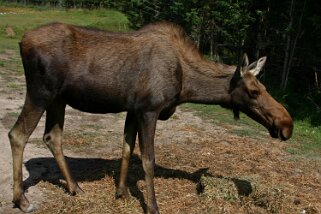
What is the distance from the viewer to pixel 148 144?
18.0 ft

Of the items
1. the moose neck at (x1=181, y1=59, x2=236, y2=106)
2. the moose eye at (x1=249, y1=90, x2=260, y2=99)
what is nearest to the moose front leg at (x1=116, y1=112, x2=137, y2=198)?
the moose neck at (x1=181, y1=59, x2=236, y2=106)

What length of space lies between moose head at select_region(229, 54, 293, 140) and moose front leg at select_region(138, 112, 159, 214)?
1171 mm

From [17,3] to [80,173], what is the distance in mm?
53067

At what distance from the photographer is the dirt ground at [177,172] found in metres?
5.87

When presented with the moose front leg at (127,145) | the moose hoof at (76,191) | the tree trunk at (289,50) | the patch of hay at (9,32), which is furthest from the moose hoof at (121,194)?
the patch of hay at (9,32)

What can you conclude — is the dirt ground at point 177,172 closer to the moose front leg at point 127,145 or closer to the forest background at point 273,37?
the moose front leg at point 127,145

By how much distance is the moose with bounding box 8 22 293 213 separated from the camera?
5.35m

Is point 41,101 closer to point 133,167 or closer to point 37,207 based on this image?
point 37,207

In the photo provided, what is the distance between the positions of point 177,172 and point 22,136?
2.64 metres

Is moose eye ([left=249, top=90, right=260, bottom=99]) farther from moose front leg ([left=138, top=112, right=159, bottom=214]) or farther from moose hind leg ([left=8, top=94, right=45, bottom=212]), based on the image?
moose hind leg ([left=8, top=94, right=45, bottom=212])

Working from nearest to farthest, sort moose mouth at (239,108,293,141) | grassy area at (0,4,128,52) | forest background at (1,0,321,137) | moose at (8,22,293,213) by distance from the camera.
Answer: moose at (8,22,293,213) < moose mouth at (239,108,293,141) < forest background at (1,0,321,137) < grassy area at (0,4,128,52)

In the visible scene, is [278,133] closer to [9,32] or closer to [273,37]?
[273,37]

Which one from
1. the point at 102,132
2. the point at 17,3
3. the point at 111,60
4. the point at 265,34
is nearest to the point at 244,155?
the point at 102,132

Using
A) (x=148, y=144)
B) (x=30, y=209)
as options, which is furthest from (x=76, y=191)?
(x=148, y=144)
